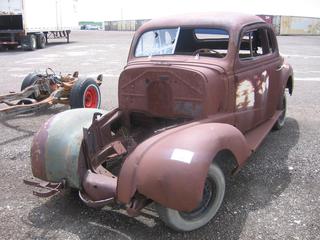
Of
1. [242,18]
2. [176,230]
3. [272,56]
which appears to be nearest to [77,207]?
[176,230]

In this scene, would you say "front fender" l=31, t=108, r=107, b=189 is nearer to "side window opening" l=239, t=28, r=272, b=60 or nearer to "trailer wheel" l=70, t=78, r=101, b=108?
"side window opening" l=239, t=28, r=272, b=60

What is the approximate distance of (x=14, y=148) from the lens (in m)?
6.08

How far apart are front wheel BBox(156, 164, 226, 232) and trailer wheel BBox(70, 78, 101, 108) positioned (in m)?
4.33

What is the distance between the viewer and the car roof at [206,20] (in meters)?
5.09

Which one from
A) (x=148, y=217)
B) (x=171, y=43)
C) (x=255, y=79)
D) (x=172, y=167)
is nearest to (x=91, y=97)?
(x=171, y=43)

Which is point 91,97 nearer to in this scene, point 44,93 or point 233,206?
point 44,93

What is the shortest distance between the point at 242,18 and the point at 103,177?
104 inches

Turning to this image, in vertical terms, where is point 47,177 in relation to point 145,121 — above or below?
below

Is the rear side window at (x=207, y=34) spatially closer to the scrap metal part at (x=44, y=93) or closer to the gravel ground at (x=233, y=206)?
the gravel ground at (x=233, y=206)

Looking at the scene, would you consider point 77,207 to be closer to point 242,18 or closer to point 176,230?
point 176,230

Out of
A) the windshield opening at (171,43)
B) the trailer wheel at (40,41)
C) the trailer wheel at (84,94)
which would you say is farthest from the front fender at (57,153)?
the trailer wheel at (40,41)

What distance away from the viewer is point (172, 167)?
3.45 metres

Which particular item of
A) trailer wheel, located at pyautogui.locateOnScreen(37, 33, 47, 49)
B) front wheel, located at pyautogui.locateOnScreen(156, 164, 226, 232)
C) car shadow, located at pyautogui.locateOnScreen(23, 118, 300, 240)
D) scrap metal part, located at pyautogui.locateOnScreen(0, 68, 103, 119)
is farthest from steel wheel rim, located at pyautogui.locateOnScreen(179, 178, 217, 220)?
trailer wheel, located at pyautogui.locateOnScreen(37, 33, 47, 49)

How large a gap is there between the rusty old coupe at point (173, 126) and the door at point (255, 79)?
13 millimetres
